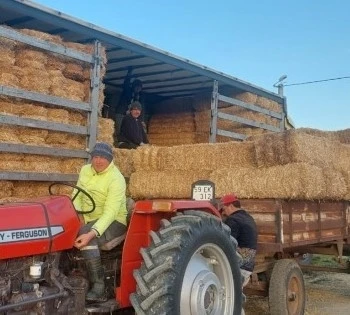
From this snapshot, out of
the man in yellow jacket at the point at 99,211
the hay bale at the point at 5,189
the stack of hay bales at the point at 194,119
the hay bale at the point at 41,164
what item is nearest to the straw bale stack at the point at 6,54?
the hay bale at the point at 41,164

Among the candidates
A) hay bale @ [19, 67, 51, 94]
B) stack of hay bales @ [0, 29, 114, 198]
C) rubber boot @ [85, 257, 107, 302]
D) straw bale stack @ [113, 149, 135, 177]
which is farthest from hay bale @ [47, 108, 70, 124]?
rubber boot @ [85, 257, 107, 302]

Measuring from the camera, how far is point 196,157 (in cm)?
735

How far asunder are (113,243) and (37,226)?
719 millimetres

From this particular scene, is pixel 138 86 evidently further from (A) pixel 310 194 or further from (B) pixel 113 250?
(B) pixel 113 250

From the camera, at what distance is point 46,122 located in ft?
21.4

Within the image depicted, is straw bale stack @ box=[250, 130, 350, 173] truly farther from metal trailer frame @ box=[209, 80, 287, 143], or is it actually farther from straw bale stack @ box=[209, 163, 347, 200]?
metal trailer frame @ box=[209, 80, 287, 143]

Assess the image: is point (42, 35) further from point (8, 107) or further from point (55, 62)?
point (8, 107)

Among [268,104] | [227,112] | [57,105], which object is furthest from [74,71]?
[268,104]

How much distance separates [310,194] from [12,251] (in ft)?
13.2

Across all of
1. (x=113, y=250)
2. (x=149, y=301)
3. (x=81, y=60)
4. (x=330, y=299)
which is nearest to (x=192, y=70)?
(x=81, y=60)

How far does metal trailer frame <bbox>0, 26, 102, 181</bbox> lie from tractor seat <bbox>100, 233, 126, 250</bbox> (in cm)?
252

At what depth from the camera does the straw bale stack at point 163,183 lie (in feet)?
23.2

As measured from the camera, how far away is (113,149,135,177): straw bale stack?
7825mm

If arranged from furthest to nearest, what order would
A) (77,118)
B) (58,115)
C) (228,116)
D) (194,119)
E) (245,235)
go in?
(194,119) < (228,116) < (77,118) < (58,115) < (245,235)
